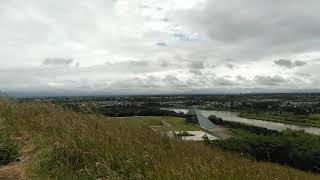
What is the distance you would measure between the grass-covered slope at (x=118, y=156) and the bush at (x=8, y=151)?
1.11 feet

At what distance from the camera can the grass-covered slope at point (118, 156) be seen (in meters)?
4.94

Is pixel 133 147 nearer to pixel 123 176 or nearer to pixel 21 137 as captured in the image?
pixel 123 176

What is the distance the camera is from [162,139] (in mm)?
6848

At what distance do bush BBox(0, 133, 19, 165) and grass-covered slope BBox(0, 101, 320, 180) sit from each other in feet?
1.11

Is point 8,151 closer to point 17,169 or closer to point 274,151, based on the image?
point 17,169

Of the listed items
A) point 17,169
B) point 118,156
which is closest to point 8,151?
point 17,169

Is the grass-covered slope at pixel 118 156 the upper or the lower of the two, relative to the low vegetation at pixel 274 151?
upper

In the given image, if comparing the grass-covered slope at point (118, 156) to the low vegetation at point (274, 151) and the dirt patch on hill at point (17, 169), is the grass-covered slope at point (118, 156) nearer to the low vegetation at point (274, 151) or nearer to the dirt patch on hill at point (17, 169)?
the dirt patch on hill at point (17, 169)

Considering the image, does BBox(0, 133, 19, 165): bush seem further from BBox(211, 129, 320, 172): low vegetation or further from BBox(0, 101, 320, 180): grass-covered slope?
BBox(211, 129, 320, 172): low vegetation

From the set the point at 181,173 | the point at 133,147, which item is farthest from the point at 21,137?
the point at 181,173

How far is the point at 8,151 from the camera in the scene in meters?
6.51

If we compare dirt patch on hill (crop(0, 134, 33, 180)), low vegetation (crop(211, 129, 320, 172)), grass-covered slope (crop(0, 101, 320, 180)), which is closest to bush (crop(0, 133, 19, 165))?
dirt patch on hill (crop(0, 134, 33, 180))

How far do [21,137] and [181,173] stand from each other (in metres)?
4.28

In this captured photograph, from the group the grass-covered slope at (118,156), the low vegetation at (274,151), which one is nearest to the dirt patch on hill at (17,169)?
the grass-covered slope at (118,156)
